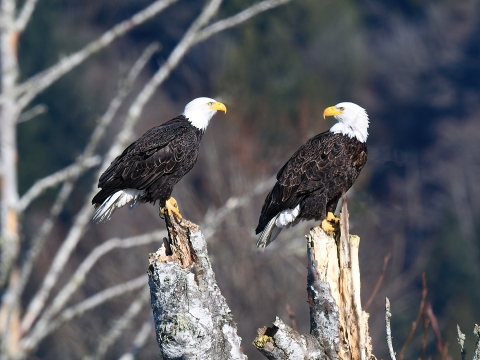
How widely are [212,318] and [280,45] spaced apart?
33237mm

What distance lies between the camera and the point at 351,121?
7.23m

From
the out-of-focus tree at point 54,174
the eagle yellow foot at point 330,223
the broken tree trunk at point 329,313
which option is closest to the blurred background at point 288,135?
the out-of-focus tree at point 54,174

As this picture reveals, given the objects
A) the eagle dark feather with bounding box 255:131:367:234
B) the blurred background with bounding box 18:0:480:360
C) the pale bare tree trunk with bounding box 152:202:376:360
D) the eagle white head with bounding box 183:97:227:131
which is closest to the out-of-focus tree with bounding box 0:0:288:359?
the blurred background with bounding box 18:0:480:360

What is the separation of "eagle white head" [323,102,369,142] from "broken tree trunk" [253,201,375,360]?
188 centimetres

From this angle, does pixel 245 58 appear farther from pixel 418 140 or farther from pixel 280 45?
pixel 418 140

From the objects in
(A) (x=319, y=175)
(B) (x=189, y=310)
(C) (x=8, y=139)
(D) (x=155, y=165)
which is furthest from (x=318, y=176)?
(C) (x=8, y=139)

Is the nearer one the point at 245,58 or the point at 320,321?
the point at 320,321

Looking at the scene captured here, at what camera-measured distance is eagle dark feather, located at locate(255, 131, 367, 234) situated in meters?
7.11

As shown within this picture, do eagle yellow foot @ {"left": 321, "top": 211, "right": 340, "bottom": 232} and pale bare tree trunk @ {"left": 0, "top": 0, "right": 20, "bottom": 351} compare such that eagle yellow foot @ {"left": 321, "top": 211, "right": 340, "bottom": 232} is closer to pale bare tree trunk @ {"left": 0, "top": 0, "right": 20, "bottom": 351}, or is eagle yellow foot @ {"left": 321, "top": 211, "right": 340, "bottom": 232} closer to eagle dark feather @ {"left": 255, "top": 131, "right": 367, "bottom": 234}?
eagle dark feather @ {"left": 255, "top": 131, "right": 367, "bottom": 234}

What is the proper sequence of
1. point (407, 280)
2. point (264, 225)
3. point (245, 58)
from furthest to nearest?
1. point (245, 58)
2. point (407, 280)
3. point (264, 225)

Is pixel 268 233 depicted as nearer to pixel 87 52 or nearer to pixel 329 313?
pixel 329 313

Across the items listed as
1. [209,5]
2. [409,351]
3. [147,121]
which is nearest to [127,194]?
[209,5]

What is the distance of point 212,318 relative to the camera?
5062mm

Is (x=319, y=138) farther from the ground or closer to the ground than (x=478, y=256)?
closer to the ground
